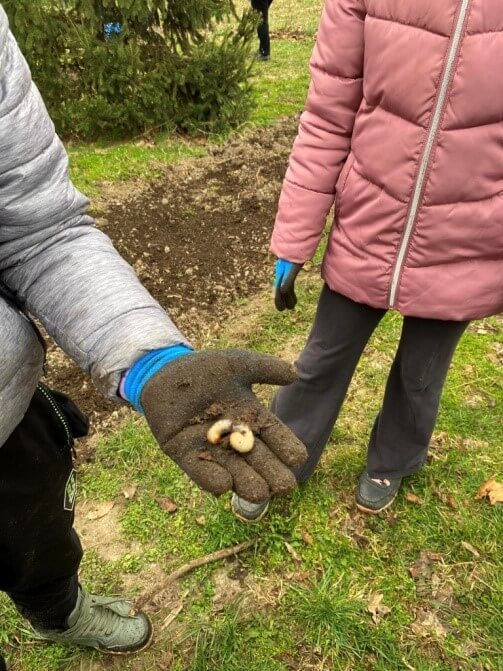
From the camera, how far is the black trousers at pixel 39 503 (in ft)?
4.63

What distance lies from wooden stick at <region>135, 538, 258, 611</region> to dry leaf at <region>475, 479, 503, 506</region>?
1.09 meters

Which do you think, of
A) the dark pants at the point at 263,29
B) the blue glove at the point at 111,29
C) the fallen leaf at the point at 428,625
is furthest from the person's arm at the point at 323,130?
the dark pants at the point at 263,29

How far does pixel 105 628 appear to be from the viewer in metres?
2.07

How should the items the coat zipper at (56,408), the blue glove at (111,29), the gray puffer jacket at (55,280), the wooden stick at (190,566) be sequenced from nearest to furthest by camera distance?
1. the gray puffer jacket at (55,280)
2. the coat zipper at (56,408)
3. the wooden stick at (190,566)
4. the blue glove at (111,29)

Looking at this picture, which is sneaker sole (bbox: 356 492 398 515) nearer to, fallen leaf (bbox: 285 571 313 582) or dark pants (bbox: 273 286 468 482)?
dark pants (bbox: 273 286 468 482)

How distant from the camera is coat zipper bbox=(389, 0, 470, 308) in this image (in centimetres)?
152

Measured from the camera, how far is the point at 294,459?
1263mm

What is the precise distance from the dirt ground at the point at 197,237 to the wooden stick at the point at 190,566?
3.11 feet

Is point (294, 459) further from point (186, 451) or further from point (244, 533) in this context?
point (244, 533)

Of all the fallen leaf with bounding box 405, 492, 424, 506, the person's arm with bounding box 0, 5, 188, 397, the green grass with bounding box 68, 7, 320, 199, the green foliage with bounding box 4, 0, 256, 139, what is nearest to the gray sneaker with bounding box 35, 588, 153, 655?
the person's arm with bounding box 0, 5, 188, 397

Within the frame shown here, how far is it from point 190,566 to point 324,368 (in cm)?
102

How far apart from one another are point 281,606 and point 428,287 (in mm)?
1395

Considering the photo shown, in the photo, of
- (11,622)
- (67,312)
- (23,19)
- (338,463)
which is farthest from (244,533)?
(23,19)

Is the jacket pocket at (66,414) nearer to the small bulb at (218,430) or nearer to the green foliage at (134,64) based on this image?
the small bulb at (218,430)
